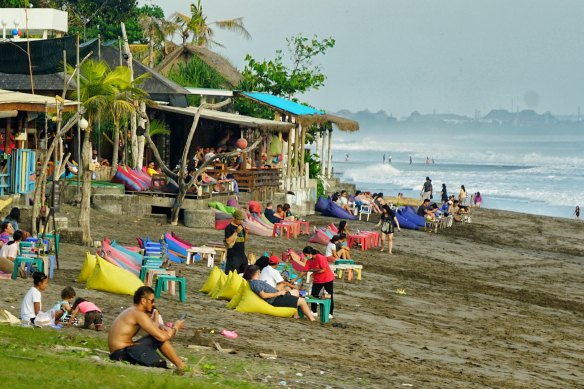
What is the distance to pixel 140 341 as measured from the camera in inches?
425

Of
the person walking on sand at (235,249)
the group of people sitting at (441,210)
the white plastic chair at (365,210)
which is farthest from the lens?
the white plastic chair at (365,210)

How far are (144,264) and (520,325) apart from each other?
5.94 metres

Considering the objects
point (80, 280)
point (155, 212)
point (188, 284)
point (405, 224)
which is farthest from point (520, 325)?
point (405, 224)

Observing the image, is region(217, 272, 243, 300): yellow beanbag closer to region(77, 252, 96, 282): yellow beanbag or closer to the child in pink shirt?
region(77, 252, 96, 282): yellow beanbag

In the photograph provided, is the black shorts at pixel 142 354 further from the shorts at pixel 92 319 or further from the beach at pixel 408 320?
the shorts at pixel 92 319

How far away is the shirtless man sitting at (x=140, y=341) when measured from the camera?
420 inches

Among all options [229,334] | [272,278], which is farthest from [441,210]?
[229,334]

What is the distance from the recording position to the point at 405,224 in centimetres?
3509

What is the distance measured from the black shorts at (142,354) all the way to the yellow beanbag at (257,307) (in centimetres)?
509

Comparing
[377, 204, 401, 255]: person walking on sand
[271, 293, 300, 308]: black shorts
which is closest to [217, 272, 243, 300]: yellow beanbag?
[271, 293, 300, 308]: black shorts

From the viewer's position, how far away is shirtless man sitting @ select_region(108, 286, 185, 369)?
1066 cm

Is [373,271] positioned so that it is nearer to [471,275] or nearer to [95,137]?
[471,275]

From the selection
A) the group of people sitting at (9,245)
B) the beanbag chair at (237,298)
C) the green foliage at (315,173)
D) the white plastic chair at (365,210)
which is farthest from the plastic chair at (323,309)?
the green foliage at (315,173)

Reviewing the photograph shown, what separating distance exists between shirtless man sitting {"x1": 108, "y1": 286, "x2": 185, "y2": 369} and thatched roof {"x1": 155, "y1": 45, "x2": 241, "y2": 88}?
35052 millimetres
